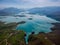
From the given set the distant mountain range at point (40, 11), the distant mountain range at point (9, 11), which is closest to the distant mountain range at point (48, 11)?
the distant mountain range at point (40, 11)

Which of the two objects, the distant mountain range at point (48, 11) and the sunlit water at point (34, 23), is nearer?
the sunlit water at point (34, 23)

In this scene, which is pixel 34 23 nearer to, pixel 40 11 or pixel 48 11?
pixel 40 11

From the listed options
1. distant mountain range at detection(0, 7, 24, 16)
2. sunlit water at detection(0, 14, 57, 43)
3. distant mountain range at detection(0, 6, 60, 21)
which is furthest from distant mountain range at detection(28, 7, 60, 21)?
distant mountain range at detection(0, 7, 24, 16)

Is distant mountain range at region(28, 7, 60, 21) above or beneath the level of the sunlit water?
above

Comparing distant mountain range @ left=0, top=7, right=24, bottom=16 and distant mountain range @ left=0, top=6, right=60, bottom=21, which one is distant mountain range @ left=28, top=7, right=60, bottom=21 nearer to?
distant mountain range @ left=0, top=6, right=60, bottom=21

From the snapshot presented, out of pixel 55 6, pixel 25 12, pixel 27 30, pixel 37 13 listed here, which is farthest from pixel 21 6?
pixel 55 6

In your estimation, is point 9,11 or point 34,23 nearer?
point 34,23

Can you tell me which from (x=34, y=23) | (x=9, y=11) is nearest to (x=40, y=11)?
(x=34, y=23)

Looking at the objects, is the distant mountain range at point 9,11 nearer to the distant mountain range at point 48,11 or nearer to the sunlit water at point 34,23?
the sunlit water at point 34,23

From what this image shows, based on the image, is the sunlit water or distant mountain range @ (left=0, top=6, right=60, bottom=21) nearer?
the sunlit water
